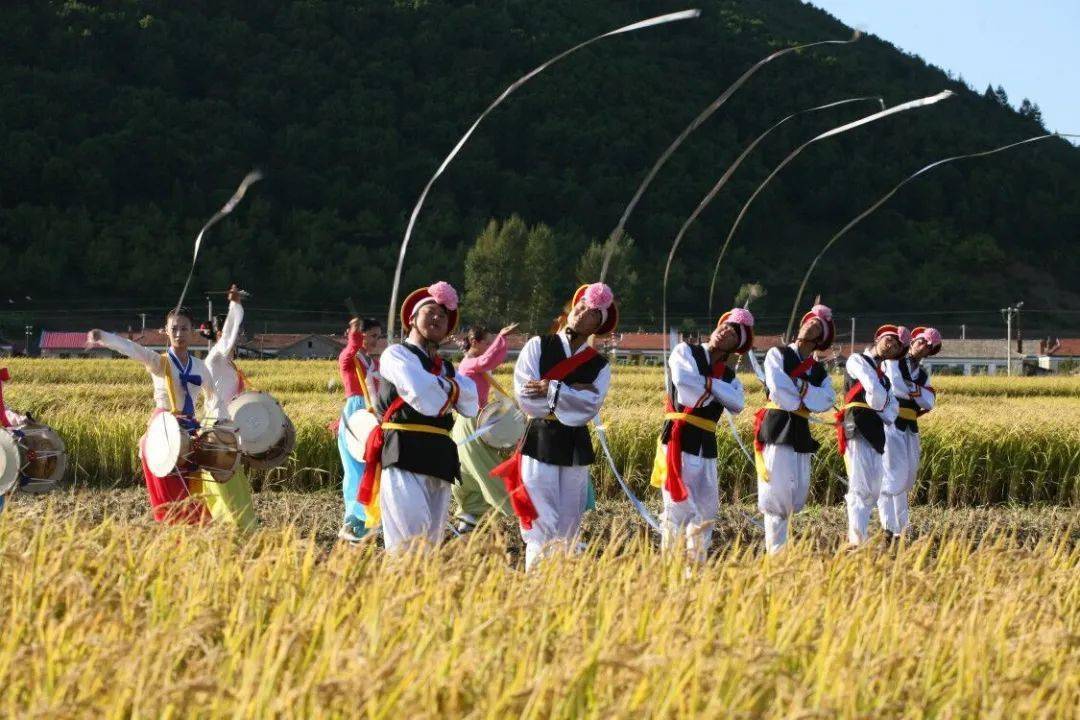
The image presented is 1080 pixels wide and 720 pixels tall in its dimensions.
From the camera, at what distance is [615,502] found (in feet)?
46.7

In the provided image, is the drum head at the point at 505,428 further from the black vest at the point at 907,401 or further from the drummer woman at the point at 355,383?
the black vest at the point at 907,401

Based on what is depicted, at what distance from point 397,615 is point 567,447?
372 centimetres

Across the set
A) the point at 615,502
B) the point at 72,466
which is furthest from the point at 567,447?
the point at 72,466

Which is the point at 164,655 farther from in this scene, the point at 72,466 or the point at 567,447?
the point at 72,466

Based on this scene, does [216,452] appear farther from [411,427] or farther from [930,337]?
[930,337]

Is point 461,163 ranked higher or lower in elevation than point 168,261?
higher

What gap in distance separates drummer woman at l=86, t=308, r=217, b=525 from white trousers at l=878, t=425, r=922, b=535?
19.3ft

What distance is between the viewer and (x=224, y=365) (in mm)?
10109

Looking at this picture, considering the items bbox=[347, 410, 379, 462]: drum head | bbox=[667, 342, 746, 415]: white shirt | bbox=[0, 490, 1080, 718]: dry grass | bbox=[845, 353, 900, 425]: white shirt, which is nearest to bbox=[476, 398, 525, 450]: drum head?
bbox=[347, 410, 379, 462]: drum head

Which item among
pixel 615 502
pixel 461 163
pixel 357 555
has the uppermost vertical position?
pixel 461 163

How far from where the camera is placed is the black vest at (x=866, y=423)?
12.2m

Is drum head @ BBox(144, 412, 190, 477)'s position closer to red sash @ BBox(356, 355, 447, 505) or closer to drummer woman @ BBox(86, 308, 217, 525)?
drummer woman @ BBox(86, 308, 217, 525)

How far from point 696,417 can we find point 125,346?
3.80 metres

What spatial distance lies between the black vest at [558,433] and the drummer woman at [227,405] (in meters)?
2.07
